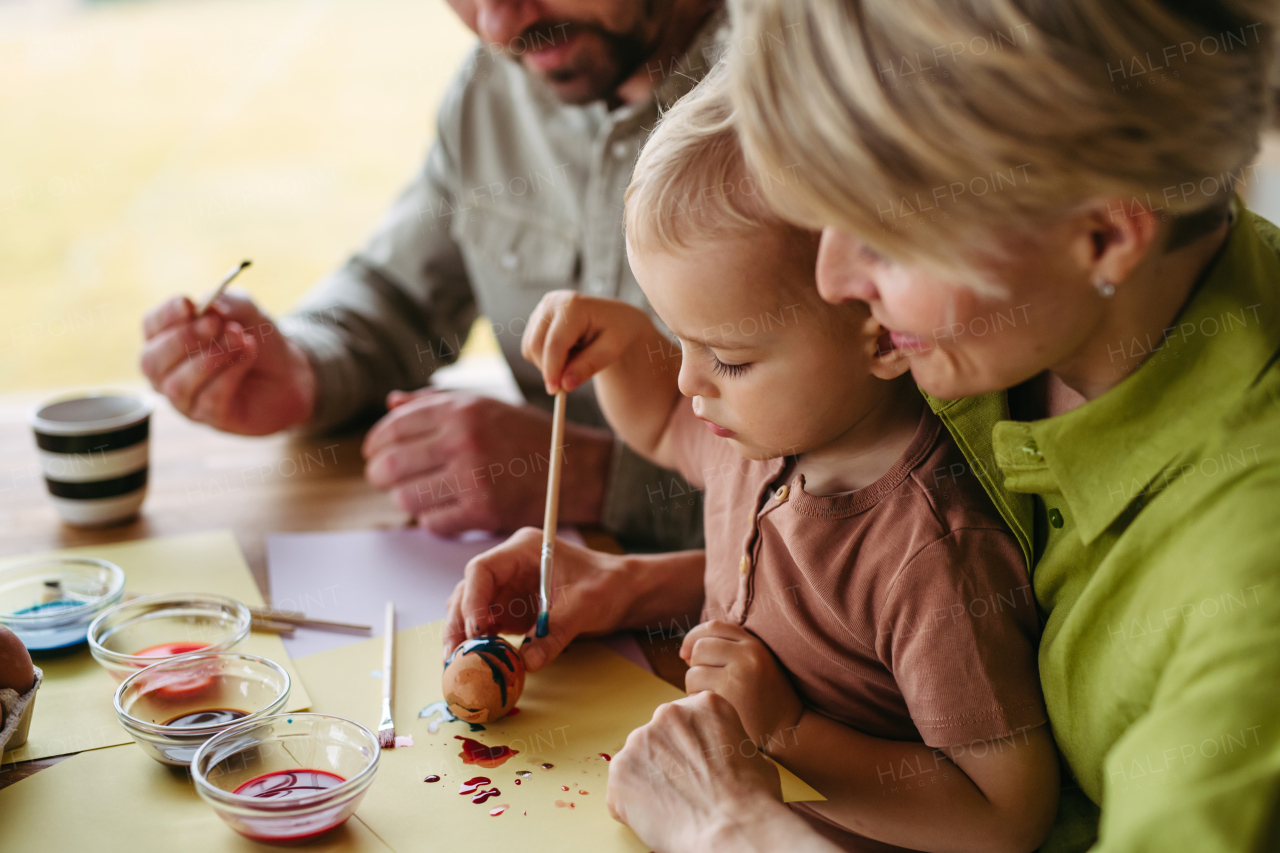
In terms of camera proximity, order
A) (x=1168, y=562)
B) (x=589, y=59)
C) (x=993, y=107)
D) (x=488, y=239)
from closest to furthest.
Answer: (x=993, y=107), (x=1168, y=562), (x=589, y=59), (x=488, y=239)

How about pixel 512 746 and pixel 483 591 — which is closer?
pixel 512 746

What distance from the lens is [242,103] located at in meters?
4.98

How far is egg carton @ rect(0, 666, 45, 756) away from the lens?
0.80 meters

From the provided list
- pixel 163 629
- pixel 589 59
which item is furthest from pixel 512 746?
pixel 589 59

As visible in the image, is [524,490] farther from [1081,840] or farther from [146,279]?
[146,279]

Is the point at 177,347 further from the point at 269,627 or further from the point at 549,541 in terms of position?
the point at 549,541

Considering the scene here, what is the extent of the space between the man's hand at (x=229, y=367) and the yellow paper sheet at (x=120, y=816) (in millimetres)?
591

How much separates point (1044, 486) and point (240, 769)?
0.62 meters

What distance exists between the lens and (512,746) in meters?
0.86

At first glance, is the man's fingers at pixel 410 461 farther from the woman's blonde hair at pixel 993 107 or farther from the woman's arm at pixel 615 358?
the woman's blonde hair at pixel 993 107

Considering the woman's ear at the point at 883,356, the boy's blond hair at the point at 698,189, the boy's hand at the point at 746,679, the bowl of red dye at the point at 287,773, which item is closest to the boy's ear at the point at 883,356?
the woman's ear at the point at 883,356

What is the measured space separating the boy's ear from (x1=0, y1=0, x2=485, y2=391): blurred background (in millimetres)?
3693

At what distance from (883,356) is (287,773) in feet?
1.78

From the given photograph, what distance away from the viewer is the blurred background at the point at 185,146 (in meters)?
4.32
